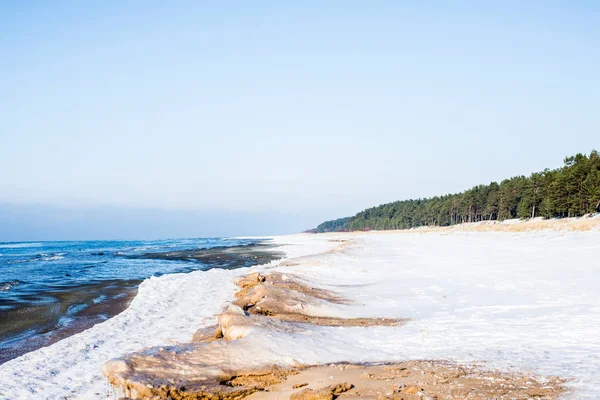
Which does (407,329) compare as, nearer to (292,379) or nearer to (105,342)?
(292,379)

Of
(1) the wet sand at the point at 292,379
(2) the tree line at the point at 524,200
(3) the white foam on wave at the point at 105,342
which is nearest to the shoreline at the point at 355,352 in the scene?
(1) the wet sand at the point at 292,379

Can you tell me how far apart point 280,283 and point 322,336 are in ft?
21.7

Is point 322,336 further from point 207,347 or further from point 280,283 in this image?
point 280,283

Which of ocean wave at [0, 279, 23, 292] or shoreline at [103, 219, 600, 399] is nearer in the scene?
shoreline at [103, 219, 600, 399]

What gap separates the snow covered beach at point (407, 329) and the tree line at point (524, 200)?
48.0 meters

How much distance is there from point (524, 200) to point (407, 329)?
77902 mm

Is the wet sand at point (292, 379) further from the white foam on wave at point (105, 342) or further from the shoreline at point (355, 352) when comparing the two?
the white foam on wave at point (105, 342)

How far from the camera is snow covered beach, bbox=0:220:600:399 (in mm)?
6688

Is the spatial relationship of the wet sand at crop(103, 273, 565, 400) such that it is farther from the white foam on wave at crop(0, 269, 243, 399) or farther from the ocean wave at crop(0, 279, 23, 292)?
the ocean wave at crop(0, 279, 23, 292)

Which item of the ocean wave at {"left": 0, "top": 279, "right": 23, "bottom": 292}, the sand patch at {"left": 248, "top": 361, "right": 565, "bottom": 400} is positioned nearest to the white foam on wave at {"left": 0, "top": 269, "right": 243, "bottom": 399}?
the sand patch at {"left": 248, "top": 361, "right": 565, "bottom": 400}

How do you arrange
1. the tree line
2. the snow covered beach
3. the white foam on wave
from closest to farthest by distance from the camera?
the snow covered beach → the white foam on wave → the tree line

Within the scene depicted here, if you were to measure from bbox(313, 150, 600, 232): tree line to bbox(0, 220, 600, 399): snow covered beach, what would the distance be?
48006 millimetres

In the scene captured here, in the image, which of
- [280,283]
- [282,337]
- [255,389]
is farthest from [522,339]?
[280,283]

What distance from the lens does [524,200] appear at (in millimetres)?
76312
